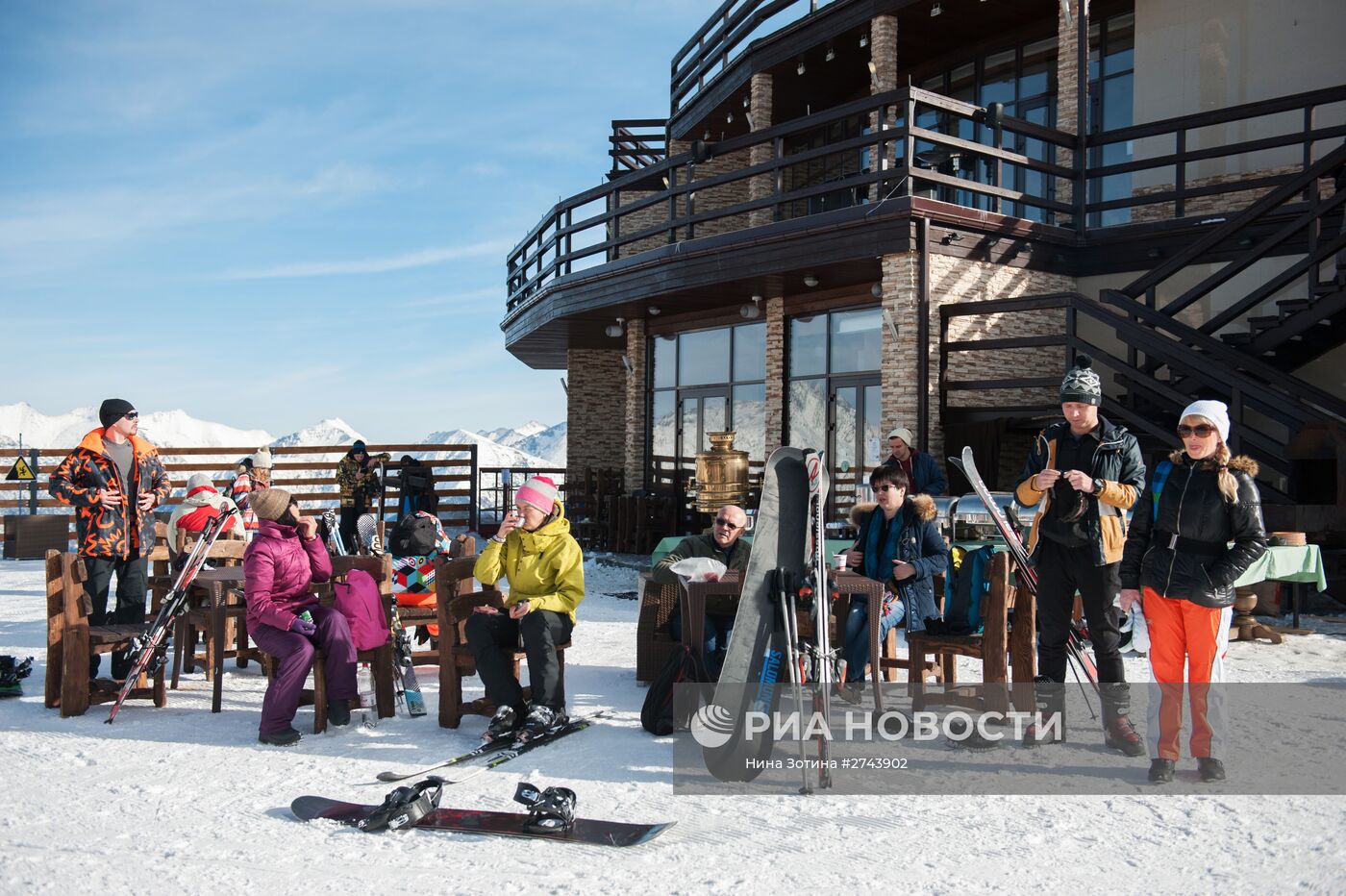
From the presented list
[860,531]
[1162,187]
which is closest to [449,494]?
[1162,187]

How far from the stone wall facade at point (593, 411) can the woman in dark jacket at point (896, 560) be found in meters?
15.1

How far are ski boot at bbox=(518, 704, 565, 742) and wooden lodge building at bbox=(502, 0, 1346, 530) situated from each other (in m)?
7.32

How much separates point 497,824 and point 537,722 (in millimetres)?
1282

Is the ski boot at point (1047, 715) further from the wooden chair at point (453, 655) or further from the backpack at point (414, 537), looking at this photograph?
the backpack at point (414, 537)

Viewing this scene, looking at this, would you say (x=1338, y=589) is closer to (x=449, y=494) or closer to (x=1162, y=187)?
(x=1162, y=187)

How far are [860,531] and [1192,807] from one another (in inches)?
101

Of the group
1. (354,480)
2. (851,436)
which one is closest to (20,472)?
(354,480)

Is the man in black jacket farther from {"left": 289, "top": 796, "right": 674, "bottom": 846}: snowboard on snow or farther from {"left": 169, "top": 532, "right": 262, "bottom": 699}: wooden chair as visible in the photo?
{"left": 169, "top": 532, "right": 262, "bottom": 699}: wooden chair

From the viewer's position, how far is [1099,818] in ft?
13.5

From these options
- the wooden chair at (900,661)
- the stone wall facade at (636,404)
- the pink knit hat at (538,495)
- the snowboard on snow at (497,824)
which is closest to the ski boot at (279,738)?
the snowboard on snow at (497,824)

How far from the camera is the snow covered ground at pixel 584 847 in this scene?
3.51 m

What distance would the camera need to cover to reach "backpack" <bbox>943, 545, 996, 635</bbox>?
5742 millimetres

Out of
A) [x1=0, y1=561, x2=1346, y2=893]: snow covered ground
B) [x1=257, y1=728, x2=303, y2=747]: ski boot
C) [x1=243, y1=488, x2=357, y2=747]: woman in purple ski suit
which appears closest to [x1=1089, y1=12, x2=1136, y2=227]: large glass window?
[x1=0, y1=561, x2=1346, y2=893]: snow covered ground

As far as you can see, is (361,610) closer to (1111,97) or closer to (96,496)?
(96,496)
